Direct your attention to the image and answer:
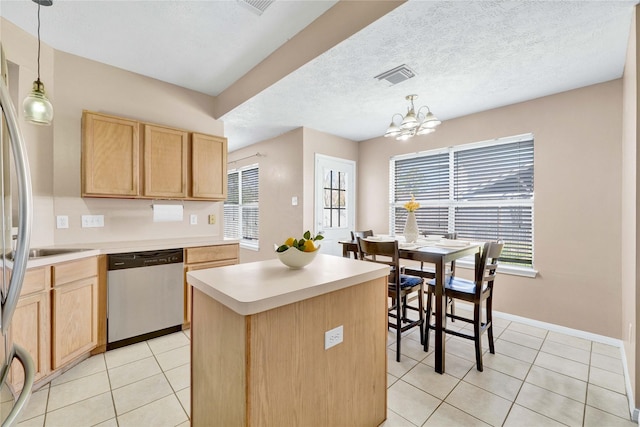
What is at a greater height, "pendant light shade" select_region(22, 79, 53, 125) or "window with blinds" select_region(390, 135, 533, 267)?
"pendant light shade" select_region(22, 79, 53, 125)

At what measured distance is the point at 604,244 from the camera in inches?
102

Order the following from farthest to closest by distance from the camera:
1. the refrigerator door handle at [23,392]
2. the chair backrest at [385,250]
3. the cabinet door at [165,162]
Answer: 1. the cabinet door at [165,162]
2. the chair backrest at [385,250]
3. the refrigerator door handle at [23,392]

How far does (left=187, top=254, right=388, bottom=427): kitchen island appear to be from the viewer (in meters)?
1.01

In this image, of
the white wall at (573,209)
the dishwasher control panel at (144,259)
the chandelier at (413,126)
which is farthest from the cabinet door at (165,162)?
the white wall at (573,209)

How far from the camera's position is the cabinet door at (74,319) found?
78.3 inches

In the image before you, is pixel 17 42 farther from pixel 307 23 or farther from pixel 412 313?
pixel 412 313

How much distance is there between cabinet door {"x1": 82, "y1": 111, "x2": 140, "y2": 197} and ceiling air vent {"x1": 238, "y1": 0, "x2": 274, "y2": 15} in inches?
64.4

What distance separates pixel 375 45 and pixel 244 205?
4.15 metres

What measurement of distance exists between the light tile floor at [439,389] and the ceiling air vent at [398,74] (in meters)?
2.52

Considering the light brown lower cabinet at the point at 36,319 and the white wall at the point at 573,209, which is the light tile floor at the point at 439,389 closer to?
the light brown lower cabinet at the point at 36,319

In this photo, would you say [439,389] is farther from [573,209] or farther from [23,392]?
[573,209]

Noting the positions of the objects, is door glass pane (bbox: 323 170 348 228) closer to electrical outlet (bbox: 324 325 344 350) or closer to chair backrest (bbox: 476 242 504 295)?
chair backrest (bbox: 476 242 504 295)

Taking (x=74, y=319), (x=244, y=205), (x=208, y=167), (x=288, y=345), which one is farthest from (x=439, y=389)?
(x=244, y=205)

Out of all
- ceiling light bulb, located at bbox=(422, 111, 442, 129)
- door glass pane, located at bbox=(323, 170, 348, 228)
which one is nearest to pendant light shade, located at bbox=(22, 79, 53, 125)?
ceiling light bulb, located at bbox=(422, 111, 442, 129)
